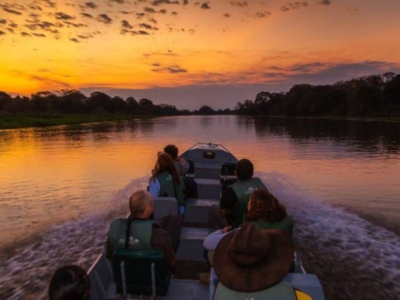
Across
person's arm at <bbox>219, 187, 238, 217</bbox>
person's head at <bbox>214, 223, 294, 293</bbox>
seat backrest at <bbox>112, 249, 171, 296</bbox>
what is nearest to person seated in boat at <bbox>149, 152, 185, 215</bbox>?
person's arm at <bbox>219, 187, 238, 217</bbox>

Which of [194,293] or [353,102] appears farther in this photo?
[353,102]

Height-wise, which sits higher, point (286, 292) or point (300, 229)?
point (286, 292)

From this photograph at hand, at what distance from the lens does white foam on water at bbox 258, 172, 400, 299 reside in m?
8.08

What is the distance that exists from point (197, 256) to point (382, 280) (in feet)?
13.1

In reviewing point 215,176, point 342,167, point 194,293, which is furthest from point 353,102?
point 194,293

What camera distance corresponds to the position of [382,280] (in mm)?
7652

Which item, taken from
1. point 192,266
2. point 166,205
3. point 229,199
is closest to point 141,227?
point 229,199

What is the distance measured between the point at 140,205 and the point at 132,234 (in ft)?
1.39

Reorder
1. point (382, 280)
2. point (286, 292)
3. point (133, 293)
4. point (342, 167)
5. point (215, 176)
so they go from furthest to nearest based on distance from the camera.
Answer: point (342, 167) → point (215, 176) → point (382, 280) → point (133, 293) → point (286, 292)

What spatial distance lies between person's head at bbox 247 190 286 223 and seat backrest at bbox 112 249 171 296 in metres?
1.38

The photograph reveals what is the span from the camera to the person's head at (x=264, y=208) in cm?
481

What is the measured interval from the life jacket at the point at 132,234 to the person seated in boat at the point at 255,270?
1727mm

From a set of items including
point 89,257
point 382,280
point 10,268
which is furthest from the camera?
point 89,257

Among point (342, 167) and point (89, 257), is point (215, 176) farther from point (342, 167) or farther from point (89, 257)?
point (342, 167)
